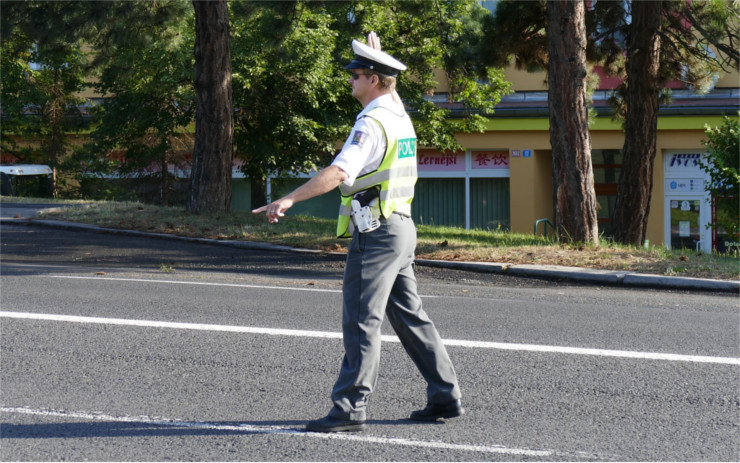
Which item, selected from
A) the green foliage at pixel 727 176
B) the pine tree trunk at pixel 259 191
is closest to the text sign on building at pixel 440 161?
the pine tree trunk at pixel 259 191

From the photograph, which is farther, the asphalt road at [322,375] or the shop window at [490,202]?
the shop window at [490,202]

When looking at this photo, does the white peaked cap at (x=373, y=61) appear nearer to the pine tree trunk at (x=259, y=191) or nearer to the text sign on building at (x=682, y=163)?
the pine tree trunk at (x=259, y=191)

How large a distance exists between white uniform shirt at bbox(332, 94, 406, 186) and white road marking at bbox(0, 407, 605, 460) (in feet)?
4.27

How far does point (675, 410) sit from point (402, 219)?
1.94m

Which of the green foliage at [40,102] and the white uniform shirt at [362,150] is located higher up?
the green foliage at [40,102]

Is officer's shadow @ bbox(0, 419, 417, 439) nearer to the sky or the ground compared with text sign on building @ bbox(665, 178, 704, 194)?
nearer to the ground

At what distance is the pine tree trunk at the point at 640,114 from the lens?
16312 millimetres

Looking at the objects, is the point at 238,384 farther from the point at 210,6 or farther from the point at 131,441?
the point at 210,6

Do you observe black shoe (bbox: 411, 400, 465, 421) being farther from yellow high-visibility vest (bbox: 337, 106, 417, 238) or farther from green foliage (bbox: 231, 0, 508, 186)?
green foliage (bbox: 231, 0, 508, 186)

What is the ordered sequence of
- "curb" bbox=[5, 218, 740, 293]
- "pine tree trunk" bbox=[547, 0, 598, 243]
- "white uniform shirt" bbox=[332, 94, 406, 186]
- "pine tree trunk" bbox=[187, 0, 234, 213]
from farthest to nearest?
"pine tree trunk" bbox=[187, 0, 234, 213] → "pine tree trunk" bbox=[547, 0, 598, 243] → "curb" bbox=[5, 218, 740, 293] → "white uniform shirt" bbox=[332, 94, 406, 186]

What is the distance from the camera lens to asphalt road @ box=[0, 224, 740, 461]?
4355 mm

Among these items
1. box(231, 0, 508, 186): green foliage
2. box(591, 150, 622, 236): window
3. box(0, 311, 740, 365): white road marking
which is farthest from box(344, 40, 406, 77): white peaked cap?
box(591, 150, 622, 236): window

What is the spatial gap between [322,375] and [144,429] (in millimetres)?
1410

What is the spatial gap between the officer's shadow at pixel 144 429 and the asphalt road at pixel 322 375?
1cm
